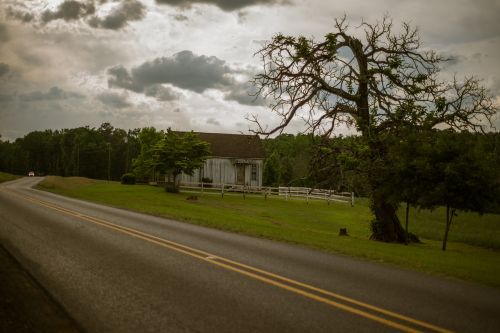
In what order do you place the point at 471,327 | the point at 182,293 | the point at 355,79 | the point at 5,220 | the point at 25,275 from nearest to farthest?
the point at 471,327, the point at 182,293, the point at 25,275, the point at 5,220, the point at 355,79

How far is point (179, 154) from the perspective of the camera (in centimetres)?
4425

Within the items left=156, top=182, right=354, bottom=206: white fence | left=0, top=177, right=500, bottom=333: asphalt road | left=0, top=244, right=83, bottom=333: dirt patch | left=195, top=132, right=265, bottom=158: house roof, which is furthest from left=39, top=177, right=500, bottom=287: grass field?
left=195, top=132, right=265, bottom=158: house roof

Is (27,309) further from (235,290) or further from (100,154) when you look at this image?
(100,154)

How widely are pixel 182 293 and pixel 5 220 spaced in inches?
480

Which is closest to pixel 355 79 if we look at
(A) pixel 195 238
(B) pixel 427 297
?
(A) pixel 195 238

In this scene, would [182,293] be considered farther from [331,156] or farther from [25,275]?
[331,156]

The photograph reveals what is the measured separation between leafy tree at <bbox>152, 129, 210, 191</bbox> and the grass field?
7.94 m

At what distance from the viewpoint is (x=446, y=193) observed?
16.6m

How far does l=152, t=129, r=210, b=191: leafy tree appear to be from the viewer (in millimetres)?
44094

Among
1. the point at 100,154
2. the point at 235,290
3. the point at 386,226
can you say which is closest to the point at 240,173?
the point at 386,226

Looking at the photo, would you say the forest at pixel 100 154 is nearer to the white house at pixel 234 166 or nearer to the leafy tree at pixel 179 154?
the white house at pixel 234 166

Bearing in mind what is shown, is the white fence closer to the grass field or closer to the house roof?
the grass field

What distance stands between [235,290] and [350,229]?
21346 millimetres

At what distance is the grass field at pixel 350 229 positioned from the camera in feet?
37.8
